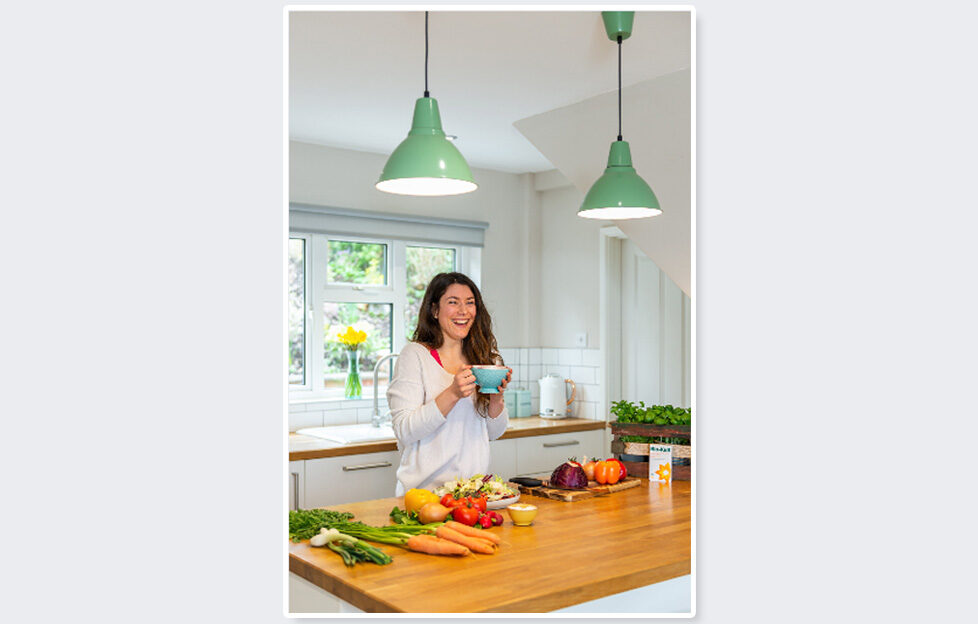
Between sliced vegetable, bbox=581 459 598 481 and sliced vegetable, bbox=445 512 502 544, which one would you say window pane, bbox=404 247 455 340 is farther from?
sliced vegetable, bbox=445 512 502 544

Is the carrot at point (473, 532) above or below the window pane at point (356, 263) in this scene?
below

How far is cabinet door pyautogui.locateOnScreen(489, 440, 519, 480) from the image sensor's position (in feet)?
11.4

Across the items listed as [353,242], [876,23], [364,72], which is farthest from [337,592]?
[353,242]

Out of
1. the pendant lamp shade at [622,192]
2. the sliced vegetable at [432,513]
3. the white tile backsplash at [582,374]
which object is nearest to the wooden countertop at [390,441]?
the white tile backsplash at [582,374]

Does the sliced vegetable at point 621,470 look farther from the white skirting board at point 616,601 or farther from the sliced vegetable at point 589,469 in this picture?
the white skirting board at point 616,601

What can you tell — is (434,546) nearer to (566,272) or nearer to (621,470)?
(621,470)

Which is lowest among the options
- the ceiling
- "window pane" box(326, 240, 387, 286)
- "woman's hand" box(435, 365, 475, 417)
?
"woman's hand" box(435, 365, 475, 417)

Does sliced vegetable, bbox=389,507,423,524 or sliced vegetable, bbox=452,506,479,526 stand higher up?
sliced vegetable, bbox=452,506,479,526

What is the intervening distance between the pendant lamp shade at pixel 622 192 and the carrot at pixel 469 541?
105 cm

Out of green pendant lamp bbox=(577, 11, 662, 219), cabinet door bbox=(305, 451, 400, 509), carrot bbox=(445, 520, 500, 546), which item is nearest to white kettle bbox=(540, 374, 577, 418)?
cabinet door bbox=(305, 451, 400, 509)

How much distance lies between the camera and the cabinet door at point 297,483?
315 centimetres

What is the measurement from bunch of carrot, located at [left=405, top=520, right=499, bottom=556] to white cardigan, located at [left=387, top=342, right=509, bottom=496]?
704mm

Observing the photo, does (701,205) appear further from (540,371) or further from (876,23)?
(540,371)

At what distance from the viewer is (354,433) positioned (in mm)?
3305
